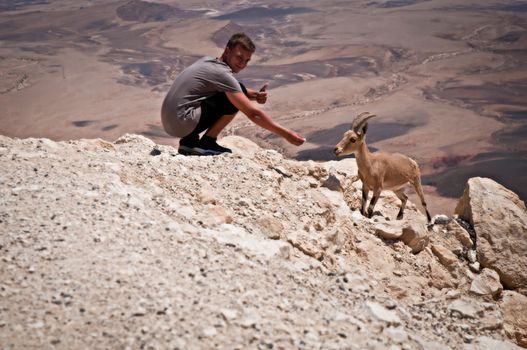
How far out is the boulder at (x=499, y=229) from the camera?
19.1 ft

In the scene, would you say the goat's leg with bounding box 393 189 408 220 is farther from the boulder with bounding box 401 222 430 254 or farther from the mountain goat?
the boulder with bounding box 401 222 430 254

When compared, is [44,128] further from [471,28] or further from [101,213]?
[471,28]

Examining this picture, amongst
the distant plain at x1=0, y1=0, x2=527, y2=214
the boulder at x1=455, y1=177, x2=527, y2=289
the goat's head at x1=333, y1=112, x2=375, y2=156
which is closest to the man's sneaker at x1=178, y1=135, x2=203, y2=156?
the goat's head at x1=333, y1=112, x2=375, y2=156

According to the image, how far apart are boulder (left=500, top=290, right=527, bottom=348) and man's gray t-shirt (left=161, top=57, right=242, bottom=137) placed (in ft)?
11.5

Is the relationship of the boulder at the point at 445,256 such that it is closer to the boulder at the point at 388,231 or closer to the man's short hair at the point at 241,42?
the boulder at the point at 388,231

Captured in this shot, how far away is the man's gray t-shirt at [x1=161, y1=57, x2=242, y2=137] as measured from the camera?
16.0ft

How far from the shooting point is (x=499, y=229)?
6.04m

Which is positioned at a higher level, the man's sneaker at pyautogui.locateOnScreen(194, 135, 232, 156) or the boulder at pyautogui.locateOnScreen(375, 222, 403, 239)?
the man's sneaker at pyautogui.locateOnScreen(194, 135, 232, 156)

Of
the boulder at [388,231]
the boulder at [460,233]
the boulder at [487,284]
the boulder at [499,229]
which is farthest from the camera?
the boulder at [460,233]

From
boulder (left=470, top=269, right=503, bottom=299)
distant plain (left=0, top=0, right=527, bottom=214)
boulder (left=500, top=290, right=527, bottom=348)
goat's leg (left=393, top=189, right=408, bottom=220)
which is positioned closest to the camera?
boulder (left=470, top=269, right=503, bottom=299)

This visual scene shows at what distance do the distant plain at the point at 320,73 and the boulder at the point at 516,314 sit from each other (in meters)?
13.0

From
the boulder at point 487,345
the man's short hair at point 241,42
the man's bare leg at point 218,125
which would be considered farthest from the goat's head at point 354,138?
the boulder at point 487,345

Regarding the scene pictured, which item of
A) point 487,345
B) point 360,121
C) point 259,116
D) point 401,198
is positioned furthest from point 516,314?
point 259,116

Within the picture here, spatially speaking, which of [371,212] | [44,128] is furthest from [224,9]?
[371,212]
